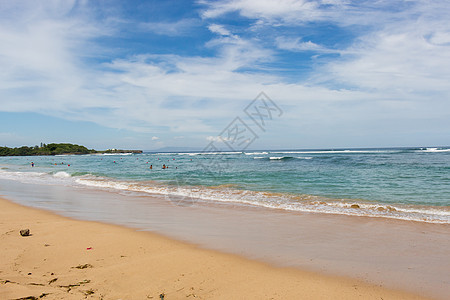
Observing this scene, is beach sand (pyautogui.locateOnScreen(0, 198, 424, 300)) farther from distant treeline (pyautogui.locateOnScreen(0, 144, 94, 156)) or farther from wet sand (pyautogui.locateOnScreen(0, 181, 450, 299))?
distant treeline (pyautogui.locateOnScreen(0, 144, 94, 156))

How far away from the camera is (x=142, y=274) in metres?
3.95

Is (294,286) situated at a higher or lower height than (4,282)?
lower

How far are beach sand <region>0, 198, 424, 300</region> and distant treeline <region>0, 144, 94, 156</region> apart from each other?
12423cm

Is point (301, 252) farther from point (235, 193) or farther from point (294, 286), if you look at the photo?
point (235, 193)

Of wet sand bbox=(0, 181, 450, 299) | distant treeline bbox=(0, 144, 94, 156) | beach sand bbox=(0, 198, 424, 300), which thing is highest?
distant treeline bbox=(0, 144, 94, 156)

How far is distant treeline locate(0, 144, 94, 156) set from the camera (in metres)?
104

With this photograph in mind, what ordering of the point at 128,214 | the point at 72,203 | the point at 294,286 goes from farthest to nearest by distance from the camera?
the point at 72,203 < the point at 128,214 < the point at 294,286

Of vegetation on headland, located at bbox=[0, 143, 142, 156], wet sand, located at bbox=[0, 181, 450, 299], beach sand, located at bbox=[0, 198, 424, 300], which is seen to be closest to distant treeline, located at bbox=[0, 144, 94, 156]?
vegetation on headland, located at bbox=[0, 143, 142, 156]

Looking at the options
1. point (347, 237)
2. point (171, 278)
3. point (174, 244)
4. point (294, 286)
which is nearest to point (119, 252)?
point (174, 244)

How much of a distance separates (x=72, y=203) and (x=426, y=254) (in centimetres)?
1095

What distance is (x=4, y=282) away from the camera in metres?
3.43

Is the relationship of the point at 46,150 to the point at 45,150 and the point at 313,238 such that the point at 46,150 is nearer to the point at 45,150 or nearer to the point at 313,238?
the point at 45,150

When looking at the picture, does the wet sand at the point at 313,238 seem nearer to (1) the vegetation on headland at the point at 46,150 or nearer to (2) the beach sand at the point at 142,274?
(2) the beach sand at the point at 142,274

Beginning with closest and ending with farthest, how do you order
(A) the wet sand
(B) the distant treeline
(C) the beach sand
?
(C) the beach sand < (A) the wet sand < (B) the distant treeline
